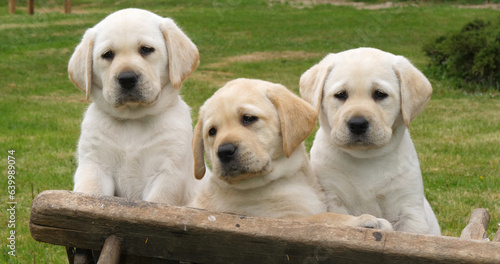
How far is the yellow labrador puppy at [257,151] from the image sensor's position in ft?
12.4

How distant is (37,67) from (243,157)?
17.5 metres

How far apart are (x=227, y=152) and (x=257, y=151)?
0.20m

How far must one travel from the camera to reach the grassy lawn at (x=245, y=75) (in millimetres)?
8594

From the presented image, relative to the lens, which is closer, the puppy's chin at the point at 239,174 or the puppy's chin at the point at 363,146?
the puppy's chin at the point at 239,174

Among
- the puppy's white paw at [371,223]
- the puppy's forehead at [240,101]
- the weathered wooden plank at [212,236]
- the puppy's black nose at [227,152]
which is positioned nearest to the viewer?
the weathered wooden plank at [212,236]

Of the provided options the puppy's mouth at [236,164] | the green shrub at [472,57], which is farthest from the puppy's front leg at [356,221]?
the green shrub at [472,57]

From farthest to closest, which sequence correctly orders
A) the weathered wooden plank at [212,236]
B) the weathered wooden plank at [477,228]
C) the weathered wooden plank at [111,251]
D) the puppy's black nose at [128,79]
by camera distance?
1. the weathered wooden plank at [477,228]
2. the puppy's black nose at [128,79]
3. the weathered wooden plank at [111,251]
4. the weathered wooden plank at [212,236]

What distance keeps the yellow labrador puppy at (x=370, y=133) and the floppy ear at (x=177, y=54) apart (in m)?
0.81

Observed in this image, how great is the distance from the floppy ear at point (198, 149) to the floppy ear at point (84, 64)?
83cm

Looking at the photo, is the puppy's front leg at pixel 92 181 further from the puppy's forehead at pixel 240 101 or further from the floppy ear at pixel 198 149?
the puppy's forehead at pixel 240 101

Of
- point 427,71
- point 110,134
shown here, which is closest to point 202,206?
point 110,134

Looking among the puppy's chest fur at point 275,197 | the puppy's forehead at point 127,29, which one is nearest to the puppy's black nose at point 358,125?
the puppy's chest fur at point 275,197

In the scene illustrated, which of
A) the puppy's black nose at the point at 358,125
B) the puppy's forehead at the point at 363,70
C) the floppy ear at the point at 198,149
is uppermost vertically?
the puppy's forehead at the point at 363,70

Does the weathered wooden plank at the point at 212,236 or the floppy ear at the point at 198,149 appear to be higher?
the weathered wooden plank at the point at 212,236
